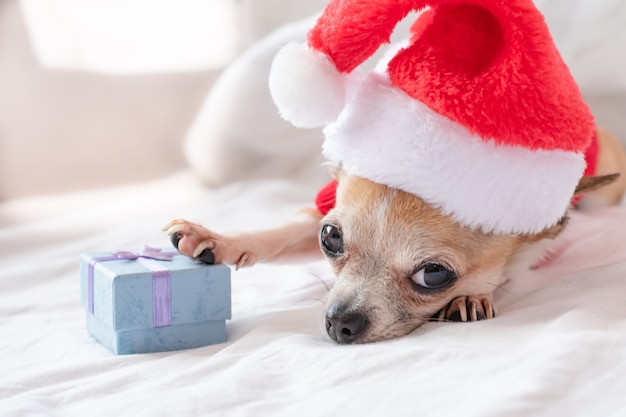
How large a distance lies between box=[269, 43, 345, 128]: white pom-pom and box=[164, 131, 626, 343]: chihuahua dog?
0.17 metres

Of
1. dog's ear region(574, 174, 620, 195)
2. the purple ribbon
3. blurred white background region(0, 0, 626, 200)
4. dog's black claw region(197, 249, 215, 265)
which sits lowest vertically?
the purple ribbon

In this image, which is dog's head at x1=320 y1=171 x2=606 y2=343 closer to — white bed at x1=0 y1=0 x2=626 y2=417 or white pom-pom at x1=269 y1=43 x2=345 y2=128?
white bed at x1=0 y1=0 x2=626 y2=417

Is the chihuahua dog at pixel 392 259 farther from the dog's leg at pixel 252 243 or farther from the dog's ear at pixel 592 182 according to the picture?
the dog's ear at pixel 592 182

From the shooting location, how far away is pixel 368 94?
5.06 ft

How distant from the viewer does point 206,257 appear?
58.1 inches

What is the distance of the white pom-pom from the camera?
1.44m

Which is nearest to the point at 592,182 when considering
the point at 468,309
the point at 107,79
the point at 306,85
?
the point at 468,309

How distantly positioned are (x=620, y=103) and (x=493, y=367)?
1759mm

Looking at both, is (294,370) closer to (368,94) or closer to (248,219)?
(368,94)

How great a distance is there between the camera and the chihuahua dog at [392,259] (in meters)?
1.46

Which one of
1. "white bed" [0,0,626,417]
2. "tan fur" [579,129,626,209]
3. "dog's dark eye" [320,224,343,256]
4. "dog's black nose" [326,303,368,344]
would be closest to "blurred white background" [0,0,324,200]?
"white bed" [0,0,626,417]

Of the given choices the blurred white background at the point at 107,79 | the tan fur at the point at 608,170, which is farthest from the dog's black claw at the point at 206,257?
the blurred white background at the point at 107,79

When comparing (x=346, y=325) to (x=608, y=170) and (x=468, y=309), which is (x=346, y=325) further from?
(x=608, y=170)

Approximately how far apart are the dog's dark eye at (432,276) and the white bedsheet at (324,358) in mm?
75
